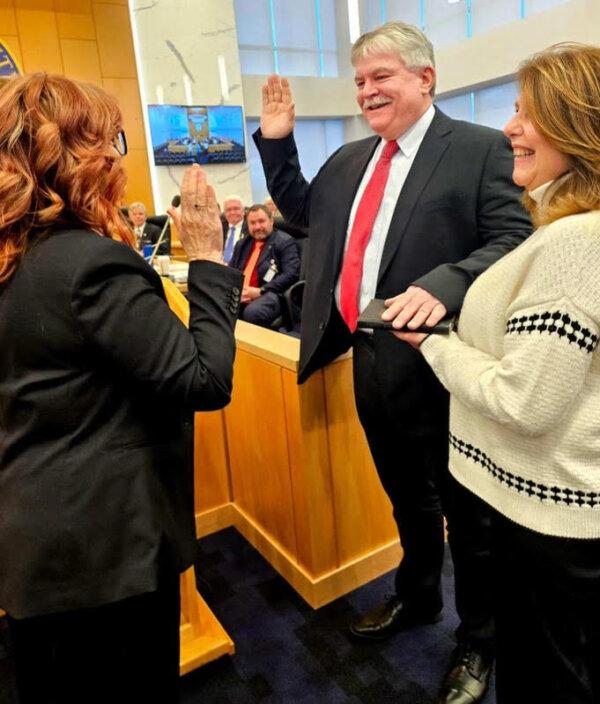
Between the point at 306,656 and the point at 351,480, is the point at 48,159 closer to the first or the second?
the point at 351,480

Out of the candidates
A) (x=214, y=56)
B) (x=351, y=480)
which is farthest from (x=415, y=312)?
(x=214, y=56)

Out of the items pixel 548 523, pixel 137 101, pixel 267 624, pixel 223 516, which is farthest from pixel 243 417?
pixel 137 101

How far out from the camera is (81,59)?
285 inches

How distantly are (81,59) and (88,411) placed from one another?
7859 mm

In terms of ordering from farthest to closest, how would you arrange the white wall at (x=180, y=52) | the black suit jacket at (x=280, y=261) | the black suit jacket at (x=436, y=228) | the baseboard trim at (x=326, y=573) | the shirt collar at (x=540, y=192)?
the white wall at (x=180, y=52), the black suit jacket at (x=280, y=261), the baseboard trim at (x=326, y=573), the black suit jacket at (x=436, y=228), the shirt collar at (x=540, y=192)

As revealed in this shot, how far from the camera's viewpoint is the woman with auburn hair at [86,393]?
2.74 feet

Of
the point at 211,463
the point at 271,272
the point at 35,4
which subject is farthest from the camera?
the point at 35,4

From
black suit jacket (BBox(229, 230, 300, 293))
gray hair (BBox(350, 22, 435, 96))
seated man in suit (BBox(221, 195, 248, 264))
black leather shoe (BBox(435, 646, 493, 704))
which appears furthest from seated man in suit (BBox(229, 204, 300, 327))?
black leather shoe (BBox(435, 646, 493, 704))

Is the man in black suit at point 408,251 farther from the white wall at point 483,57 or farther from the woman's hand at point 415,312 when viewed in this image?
the white wall at point 483,57

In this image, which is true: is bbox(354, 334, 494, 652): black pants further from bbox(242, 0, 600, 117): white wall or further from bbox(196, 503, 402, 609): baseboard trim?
bbox(242, 0, 600, 117): white wall

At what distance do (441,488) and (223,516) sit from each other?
1280mm

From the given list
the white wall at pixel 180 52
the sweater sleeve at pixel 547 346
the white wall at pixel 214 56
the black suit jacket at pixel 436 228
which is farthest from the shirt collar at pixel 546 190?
the white wall at pixel 180 52

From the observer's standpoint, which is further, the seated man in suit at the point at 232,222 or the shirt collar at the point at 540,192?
the seated man in suit at the point at 232,222

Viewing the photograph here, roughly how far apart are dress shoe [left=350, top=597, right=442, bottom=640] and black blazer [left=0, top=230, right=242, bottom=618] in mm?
1050
